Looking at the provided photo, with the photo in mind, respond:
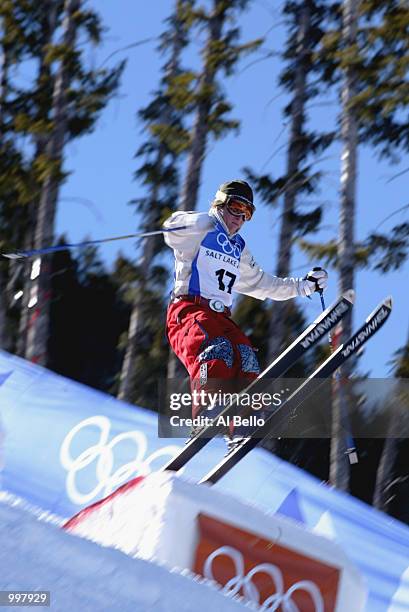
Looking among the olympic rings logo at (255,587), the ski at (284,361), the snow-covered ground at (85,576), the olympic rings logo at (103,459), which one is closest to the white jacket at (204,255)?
the ski at (284,361)

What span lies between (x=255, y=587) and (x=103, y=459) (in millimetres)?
2358

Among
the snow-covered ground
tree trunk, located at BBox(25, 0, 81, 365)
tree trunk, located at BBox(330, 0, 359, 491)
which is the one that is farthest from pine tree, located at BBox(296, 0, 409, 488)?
the snow-covered ground

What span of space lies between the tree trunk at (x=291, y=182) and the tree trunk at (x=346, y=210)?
1124 millimetres

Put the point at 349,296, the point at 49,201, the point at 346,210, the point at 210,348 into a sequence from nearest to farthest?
the point at 210,348
the point at 349,296
the point at 346,210
the point at 49,201

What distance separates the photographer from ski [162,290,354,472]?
6.33 m

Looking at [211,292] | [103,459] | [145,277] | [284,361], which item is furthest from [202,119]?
[284,361]

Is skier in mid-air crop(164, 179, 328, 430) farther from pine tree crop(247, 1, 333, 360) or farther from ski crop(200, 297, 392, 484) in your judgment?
pine tree crop(247, 1, 333, 360)

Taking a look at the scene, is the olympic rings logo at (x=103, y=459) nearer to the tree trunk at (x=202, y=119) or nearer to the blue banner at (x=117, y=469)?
the blue banner at (x=117, y=469)

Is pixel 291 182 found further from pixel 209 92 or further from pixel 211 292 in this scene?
pixel 211 292

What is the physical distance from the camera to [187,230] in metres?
6.65

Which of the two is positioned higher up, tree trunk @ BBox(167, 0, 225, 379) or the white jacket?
tree trunk @ BBox(167, 0, 225, 379)

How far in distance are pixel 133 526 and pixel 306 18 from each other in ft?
36.4

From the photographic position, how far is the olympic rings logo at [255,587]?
552 centimetres

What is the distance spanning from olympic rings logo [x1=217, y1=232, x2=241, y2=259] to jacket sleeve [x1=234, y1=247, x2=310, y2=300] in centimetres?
30
